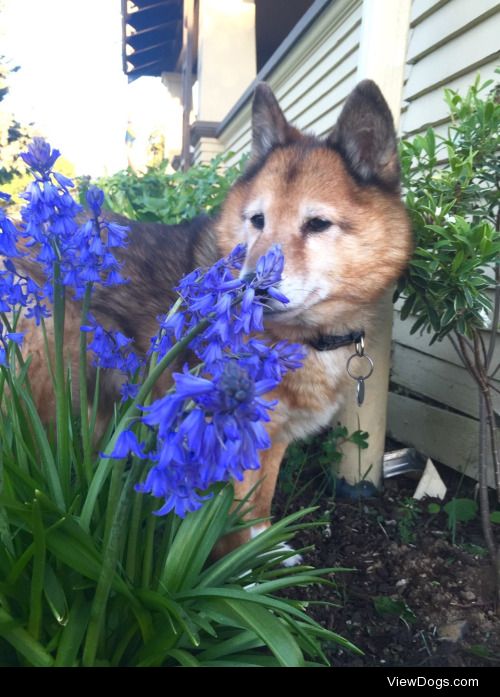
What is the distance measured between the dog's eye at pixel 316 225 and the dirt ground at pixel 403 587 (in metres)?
1.00

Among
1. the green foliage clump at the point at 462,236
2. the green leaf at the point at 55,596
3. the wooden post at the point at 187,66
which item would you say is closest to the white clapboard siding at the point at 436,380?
the green foliage clump at the point at 462,236

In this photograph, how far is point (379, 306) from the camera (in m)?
2.50

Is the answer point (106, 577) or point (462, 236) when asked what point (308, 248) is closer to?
point (462, 236)

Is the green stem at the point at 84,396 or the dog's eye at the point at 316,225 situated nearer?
the green stem at the point at 84,396

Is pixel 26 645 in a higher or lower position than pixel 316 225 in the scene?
lower

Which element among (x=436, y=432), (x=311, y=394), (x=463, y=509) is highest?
(x=311, y=394)

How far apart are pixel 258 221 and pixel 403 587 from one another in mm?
1427

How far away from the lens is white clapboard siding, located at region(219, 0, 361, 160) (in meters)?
4.25

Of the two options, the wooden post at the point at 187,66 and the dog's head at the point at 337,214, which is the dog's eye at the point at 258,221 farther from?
the wooden post at the point at 187,66

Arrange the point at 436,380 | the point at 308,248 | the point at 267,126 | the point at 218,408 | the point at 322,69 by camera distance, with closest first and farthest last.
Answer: the point at 218,408, the point at 308,248, the point at 267,126, the point at 436,380, the point at 322,69

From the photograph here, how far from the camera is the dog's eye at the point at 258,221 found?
7.33ft

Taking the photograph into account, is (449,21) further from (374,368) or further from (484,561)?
(484,561)

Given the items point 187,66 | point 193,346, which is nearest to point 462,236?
point 193,346

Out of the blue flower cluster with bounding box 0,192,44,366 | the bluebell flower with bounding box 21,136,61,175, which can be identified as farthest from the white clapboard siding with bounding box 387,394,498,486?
the bluebell flower with bounding box 21,136,61,175
